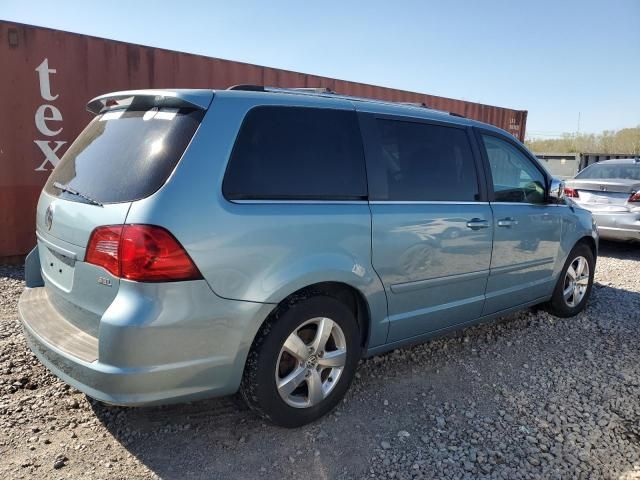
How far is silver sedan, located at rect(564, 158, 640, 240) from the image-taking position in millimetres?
7457

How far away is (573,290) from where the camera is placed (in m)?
4.75

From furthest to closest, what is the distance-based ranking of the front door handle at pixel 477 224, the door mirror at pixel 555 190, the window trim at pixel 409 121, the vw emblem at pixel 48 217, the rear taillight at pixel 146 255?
the door mirror at pixel 555 190 < the front door handle at pixel 477 224 < the window trim at pixel 409 121 < the vw emblem at pixel 48 217 < the rear taillight at pixel 146 255

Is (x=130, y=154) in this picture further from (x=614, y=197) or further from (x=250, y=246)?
(x=614, y=197)

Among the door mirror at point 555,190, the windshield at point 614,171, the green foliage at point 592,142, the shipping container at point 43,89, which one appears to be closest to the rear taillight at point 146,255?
the door mirror at point 555,190

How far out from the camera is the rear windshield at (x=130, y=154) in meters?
2.23

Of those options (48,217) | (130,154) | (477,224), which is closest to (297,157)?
(130,154)

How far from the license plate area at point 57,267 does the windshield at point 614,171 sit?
848cm

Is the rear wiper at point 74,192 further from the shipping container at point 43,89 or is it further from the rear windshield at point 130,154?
the shipping container at point 43,89

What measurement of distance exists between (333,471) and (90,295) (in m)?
1.42

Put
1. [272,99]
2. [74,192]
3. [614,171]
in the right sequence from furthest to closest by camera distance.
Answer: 1. [614,171]
2. [272,99]
3. [74,192]

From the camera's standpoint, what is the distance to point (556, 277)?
445 cm

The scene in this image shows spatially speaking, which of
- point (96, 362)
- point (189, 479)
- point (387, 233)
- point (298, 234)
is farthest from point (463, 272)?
point (96, 362)

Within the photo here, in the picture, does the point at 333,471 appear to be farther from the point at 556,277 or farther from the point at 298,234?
the point at 556,277

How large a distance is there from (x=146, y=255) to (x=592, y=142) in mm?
40982
